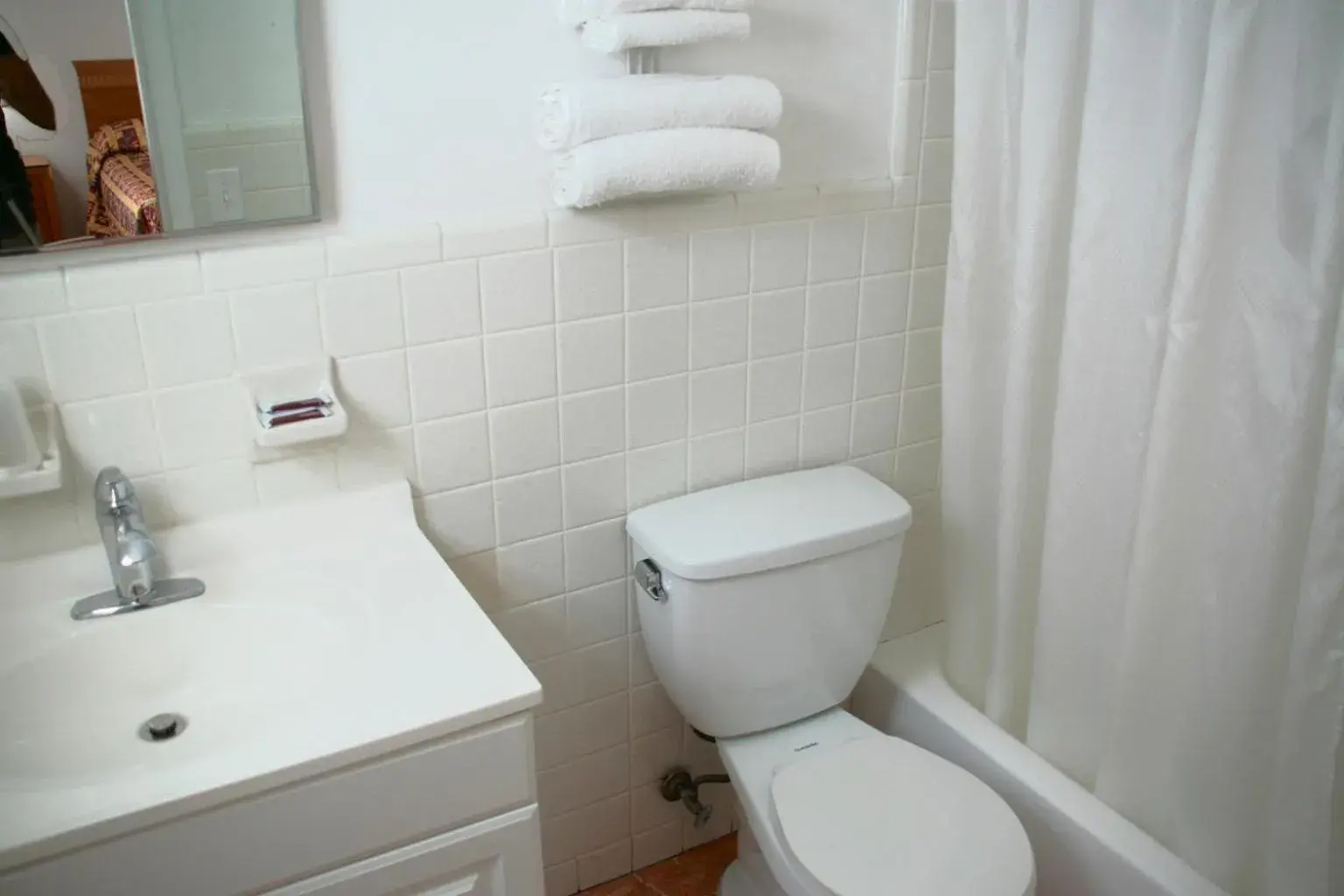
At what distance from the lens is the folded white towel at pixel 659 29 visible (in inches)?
54.6

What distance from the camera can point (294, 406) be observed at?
140cm

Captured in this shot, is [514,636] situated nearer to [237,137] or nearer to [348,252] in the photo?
[348,252]

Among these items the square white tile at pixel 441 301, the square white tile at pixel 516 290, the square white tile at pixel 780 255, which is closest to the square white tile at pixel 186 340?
the square white tile at pixel 441 301

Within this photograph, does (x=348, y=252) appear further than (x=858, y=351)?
No

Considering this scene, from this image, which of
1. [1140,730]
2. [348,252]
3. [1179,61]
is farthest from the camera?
[1140,730]

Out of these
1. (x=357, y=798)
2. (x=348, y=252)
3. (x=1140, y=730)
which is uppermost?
(x=348, y=252)

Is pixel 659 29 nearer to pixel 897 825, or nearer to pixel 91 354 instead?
pixel 91 354

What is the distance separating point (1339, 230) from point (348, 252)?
1.11 metres

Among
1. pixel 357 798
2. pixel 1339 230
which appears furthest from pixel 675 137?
pixel 357 798

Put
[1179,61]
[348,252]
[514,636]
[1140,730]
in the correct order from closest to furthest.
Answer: [1179,61] → [348,252] → [1140,730] → [514,636]

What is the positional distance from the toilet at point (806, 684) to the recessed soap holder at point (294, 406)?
0.49 meters

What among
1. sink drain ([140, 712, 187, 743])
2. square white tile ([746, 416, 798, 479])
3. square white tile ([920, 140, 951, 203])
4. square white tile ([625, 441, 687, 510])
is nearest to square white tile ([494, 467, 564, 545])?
square white tile ([625, 441, 687, 510])

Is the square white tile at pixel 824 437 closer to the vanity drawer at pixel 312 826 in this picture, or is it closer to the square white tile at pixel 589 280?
the square white tile at pixel 589 280

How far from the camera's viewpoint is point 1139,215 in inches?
54.5
